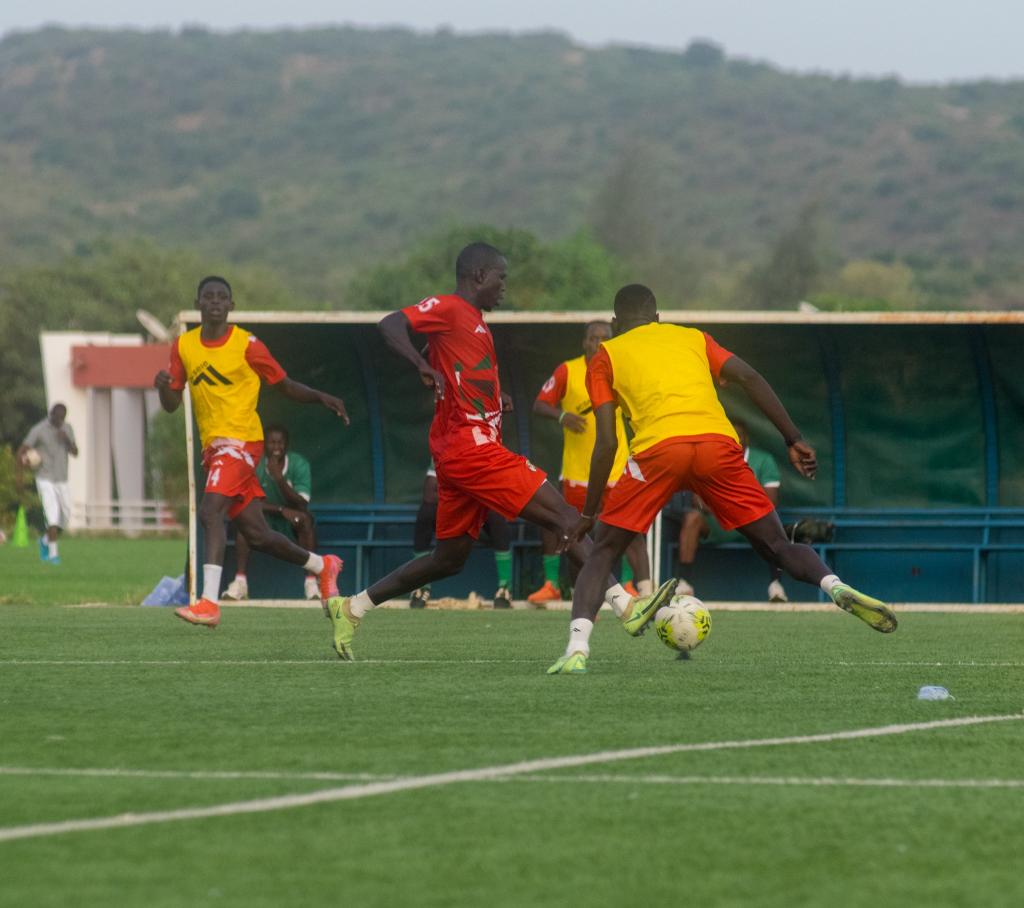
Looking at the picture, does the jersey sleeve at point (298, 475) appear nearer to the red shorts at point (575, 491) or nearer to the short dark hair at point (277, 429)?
the short dark hair at point (277, 429)

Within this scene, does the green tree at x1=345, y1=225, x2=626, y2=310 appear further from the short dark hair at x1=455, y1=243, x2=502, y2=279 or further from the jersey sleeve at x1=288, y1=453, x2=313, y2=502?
the short dark hair at x1=455, y1=243, x2=502, y2=279

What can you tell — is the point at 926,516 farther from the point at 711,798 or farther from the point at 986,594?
the point at 711,798

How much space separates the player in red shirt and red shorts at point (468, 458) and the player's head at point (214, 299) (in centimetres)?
299

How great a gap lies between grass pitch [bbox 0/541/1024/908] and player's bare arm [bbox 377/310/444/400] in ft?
4.35

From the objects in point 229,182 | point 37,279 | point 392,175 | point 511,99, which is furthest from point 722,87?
point 37,279

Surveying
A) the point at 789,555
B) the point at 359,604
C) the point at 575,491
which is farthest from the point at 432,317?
the point at 575,491

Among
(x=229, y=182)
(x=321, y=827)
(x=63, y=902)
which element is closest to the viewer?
(x=63, y=902)

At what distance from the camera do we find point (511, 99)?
179250 millimetres

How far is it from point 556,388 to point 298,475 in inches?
142

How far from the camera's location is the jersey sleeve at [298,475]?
18.3 m

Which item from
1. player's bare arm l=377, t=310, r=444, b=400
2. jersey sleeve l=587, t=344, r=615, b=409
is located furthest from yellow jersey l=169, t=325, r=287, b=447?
jersey sleeve l=587, t=344, r=615, b=409

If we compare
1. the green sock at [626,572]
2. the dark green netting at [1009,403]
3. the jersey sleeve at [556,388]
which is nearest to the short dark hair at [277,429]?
the green sock at [626,572]

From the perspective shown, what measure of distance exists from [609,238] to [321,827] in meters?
115

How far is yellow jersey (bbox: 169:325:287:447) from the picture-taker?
13.1 m
